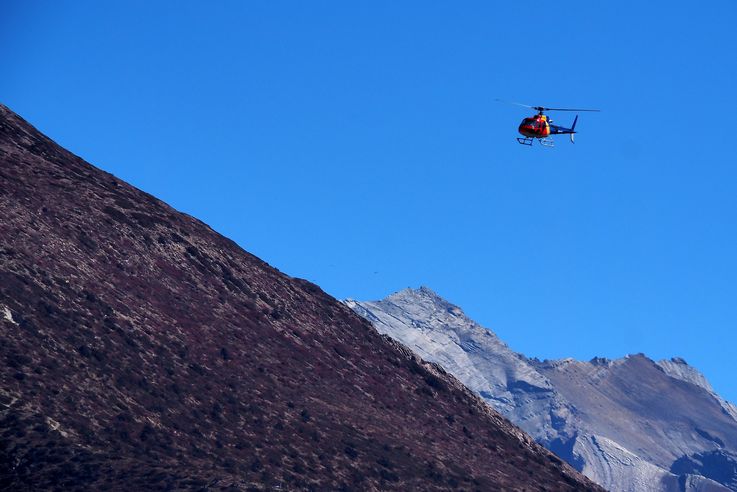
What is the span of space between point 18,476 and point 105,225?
2048 inches

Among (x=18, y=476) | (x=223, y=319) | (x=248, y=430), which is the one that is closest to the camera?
(x=18, y=476)

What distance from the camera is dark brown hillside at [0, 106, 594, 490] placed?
9894 cm

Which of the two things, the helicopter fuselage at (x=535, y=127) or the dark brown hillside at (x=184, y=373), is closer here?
the dark brown hillside at (x=184, y=373)

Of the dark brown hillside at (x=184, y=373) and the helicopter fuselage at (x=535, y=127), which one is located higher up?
the helicopter fuselage at (x=535, y=127)

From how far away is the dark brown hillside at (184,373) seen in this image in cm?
9894

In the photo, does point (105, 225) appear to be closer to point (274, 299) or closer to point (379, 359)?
point (274, 299)

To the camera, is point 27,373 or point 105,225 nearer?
point 27,373

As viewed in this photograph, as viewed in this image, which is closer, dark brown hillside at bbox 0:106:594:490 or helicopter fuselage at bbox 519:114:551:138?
dark brown hillside at bbox 0:106:594:490

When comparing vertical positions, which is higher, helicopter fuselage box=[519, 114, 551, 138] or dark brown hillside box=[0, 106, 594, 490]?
helicopter fuselage box=[519, 114, 551, 138]

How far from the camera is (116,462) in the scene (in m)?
96.2

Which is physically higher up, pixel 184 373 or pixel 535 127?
pixel 535 127

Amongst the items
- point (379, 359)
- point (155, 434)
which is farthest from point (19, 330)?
point (379, 359)

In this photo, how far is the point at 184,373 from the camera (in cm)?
11931

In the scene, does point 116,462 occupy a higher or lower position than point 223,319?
lower
